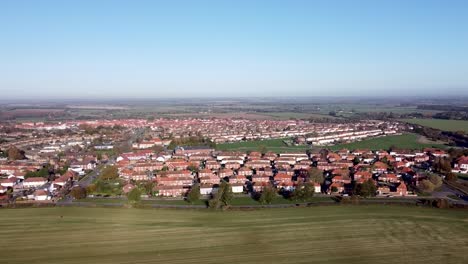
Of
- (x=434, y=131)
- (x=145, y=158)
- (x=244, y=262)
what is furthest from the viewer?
(x=434, y=131)

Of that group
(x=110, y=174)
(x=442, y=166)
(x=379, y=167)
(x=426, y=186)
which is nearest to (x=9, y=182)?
(x=110, y=174)

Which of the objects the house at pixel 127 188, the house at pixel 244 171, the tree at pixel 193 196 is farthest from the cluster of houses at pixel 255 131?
the tree at pixel 193 196

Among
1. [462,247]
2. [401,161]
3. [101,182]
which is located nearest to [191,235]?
[462,247]

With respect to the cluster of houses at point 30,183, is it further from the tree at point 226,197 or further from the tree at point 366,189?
the tree at point 366,189

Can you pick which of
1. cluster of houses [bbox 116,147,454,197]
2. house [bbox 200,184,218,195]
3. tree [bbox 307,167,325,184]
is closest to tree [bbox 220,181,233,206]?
house [bbox 200,184,218,195]

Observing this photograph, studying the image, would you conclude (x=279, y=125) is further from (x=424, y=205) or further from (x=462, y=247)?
(x=462, y=247)

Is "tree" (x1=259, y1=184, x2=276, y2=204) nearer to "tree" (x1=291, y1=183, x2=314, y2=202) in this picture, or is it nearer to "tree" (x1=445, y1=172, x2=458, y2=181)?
"tree" (x1=291, y1=183, x2=314, y2=202)
